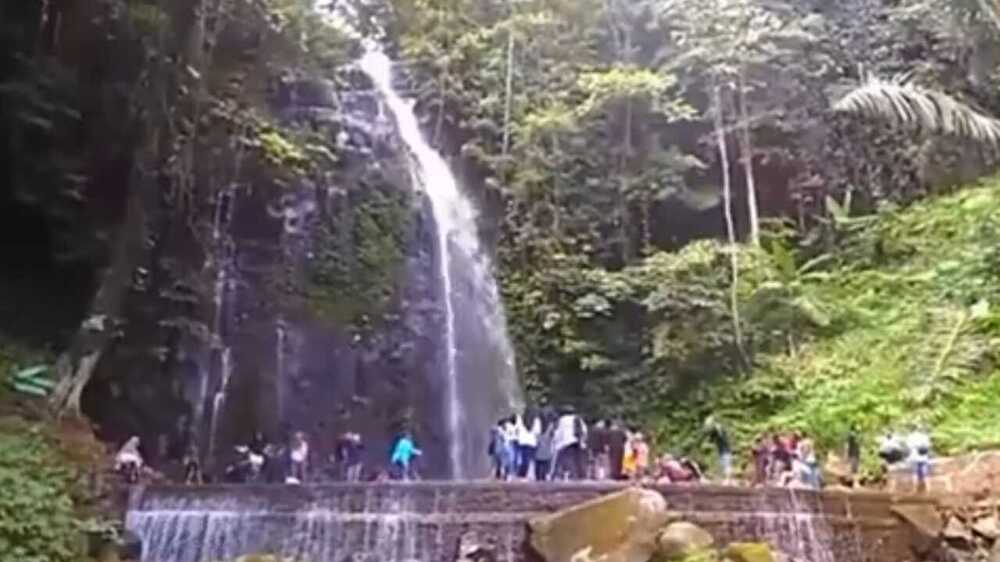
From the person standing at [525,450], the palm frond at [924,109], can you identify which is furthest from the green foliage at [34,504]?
the palm frond at [924,109]

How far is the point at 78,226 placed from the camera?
631 inches

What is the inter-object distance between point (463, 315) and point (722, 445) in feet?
18.5

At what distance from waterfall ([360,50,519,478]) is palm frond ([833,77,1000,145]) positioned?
693cm

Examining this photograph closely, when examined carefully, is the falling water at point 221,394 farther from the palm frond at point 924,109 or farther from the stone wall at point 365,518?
the palm frond at point 924,109

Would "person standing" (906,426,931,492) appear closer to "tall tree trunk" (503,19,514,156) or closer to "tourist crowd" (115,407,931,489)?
"tourist crowd" (115,407,931,489)

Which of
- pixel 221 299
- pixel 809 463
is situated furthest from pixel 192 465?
pixel 809 463

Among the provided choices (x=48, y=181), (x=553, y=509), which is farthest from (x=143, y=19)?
(x=553, y=509)

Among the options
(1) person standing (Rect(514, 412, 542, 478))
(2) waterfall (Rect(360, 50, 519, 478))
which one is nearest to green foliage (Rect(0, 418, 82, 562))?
(1) person standing (Rect(514, 412, 542, 478))

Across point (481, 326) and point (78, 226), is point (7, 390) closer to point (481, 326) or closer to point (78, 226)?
point (78, 226)

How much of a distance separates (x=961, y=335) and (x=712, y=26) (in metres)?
7.85

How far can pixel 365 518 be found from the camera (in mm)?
11984

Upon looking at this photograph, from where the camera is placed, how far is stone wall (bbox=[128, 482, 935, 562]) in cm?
1192

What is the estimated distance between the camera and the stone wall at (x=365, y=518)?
1192cm

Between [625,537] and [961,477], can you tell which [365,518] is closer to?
[625,537]
